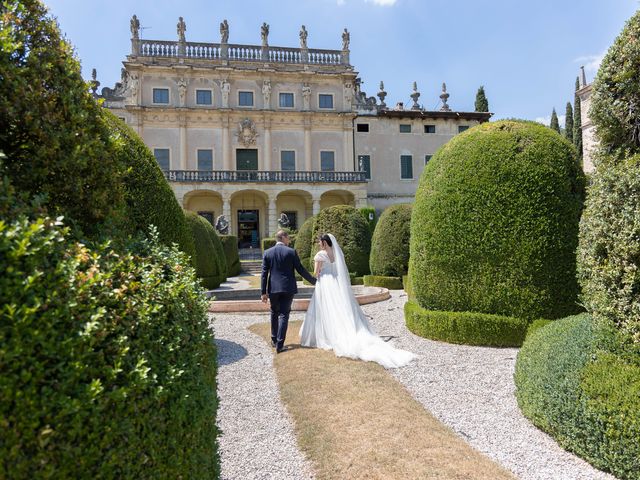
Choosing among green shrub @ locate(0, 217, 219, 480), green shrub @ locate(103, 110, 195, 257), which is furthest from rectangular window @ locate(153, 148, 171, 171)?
green shrub @ locate(0, 217, 219, 480)

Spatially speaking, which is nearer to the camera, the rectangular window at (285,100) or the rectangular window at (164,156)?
the rectangular window at (164,156)

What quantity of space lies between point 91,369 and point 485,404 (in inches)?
157

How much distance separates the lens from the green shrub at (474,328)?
6.07 metres

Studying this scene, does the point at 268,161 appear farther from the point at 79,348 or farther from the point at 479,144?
the point at 79,348

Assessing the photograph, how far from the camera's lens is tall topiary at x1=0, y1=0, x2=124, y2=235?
1.93 meters

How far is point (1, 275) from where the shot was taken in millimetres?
1342

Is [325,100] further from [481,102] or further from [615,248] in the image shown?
[615,248]

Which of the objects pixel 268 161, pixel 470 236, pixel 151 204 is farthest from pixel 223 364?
pixel 268 161

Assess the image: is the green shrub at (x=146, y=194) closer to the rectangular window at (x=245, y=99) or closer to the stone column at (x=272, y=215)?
the stone column at (x=272, y=215)

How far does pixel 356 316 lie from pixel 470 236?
6.94ft

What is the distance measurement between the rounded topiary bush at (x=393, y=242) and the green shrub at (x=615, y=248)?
31.6 feet

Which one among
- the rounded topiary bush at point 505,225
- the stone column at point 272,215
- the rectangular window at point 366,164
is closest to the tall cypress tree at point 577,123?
the rectangular window at point 366,164

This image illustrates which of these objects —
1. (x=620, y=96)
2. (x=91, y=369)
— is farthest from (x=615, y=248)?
(x=91, y=369)

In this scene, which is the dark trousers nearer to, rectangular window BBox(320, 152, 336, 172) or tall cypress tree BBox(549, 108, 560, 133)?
rectangular window BBox(320, 152, 336, 172)
